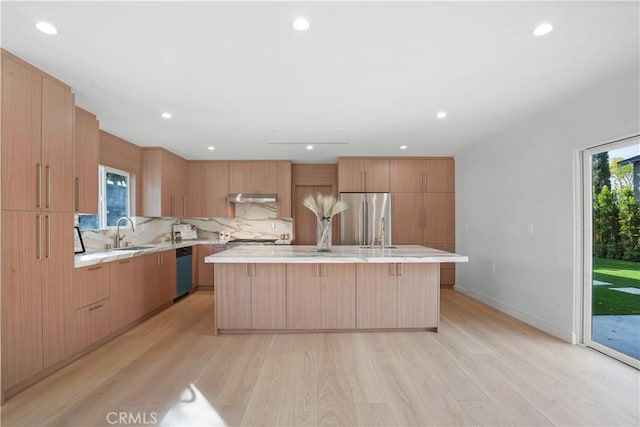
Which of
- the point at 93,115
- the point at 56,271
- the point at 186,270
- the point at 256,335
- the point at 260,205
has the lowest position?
the point at 256,335

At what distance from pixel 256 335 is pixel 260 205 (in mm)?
3130

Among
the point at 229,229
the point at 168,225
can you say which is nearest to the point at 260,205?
the point at 229,229

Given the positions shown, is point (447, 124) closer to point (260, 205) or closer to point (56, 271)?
point (260, 205)

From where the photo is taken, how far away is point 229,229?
604 cm

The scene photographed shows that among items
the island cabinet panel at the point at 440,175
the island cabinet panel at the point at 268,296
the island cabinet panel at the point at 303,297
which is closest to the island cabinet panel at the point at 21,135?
the island cabinet panel at the point at 268,296

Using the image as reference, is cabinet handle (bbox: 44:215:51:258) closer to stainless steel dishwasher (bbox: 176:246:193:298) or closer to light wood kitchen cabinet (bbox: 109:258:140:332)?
light wood kitchen cabinet (bbox: 109:258:140:332)

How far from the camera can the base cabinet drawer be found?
2732 millimetres

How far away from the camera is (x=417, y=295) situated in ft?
11.2

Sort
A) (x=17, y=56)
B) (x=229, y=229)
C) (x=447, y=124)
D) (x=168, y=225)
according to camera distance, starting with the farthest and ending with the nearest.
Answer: (x=229, y=229), (x=168, y=225), (x=447, y=124), (x=17, y=56)

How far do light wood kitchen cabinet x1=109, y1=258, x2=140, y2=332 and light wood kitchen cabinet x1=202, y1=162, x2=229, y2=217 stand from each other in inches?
86.5

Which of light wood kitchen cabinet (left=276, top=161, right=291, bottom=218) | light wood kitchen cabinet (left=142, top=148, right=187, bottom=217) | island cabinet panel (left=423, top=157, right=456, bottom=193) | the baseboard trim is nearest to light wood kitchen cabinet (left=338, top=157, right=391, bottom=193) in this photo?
island cabinet panel (left=423, top=157, right=456, bottom=193)

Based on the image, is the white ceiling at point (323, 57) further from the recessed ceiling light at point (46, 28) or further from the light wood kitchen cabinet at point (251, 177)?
the light wood kitchen cabinet at point (251, 177)
